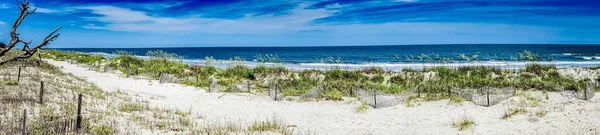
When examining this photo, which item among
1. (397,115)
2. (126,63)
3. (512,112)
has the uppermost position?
(126,63)

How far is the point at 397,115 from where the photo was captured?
1082 cm

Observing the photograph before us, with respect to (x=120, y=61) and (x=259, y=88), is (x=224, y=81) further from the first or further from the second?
(x=120, y=61)

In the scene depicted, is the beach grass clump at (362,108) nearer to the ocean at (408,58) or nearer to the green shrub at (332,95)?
the green shrub at (332,95)

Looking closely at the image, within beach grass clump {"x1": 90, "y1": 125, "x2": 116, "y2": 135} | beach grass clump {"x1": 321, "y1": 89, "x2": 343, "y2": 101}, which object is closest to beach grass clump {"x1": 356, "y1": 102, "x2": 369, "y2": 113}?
beach grass clump {"x1": 321, "y1": 89, "x2": 343, "y2": 101}

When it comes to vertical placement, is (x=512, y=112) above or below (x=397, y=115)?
above

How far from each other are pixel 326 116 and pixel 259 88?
6.04m

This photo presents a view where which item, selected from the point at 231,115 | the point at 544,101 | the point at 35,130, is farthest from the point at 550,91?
the point at 35,130

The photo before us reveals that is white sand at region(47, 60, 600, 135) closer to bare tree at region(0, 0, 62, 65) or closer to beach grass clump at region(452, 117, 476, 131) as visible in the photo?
beach grass clump at region(452, 117, 476, 131)

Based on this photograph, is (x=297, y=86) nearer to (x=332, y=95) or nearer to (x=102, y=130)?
(x=332, y=95)

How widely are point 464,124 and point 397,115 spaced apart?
1857mm

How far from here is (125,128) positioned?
8.09 m

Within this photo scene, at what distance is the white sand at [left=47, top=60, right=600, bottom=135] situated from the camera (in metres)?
8.97

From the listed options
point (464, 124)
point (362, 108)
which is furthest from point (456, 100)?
point (464, 124)

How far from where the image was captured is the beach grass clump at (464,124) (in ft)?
30.0
